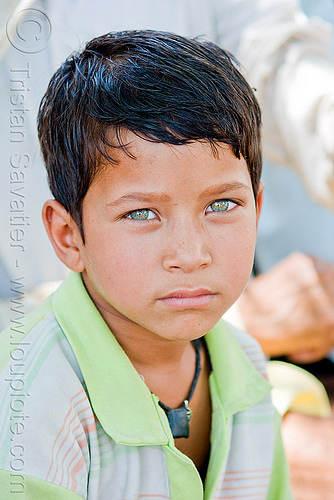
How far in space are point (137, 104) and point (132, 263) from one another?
0.50 feet

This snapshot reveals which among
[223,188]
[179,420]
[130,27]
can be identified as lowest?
[179,420]

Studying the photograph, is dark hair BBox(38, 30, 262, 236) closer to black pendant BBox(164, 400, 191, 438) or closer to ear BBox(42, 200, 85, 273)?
ear BBox(42, 200, 85, 273)

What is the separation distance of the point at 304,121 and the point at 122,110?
0.72 meters

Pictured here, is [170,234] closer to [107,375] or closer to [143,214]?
[143,214]

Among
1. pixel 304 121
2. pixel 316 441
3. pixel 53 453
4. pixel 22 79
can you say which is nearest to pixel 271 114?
pixel 304 121

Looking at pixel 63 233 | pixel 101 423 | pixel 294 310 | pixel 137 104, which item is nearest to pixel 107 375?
pixel 101 423

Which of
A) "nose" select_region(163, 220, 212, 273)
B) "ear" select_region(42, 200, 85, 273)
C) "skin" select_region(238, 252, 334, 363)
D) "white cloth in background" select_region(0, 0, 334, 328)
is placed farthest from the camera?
"skin" select_region(238, 252, 334, 363)

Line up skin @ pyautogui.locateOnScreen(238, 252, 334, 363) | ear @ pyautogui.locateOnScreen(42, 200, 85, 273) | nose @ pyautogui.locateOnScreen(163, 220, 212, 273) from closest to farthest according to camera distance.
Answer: nose @ pyautogui.locateOnScreen(163, 220, 212, 273)
ear @ pyautogui.locateOnScreen(42, 200, 85, 273)
skin @ pyautogui.locateOnScreen(238, 252, 334, 363)

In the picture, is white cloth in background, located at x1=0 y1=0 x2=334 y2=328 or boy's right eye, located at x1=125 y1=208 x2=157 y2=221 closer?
boy's right eye, located at x1=125 y1=208 x2=157 y2=221

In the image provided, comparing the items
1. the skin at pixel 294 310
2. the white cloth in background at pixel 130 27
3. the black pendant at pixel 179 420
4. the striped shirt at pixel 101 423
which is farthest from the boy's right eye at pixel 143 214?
the skin at pixel 294 310

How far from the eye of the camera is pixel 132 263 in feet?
1.97

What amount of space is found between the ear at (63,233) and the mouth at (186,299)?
132 mm

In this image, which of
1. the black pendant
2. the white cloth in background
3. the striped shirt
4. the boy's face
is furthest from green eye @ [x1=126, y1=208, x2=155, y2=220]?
the white cloth in background

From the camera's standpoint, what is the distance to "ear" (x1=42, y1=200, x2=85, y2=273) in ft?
2.25
